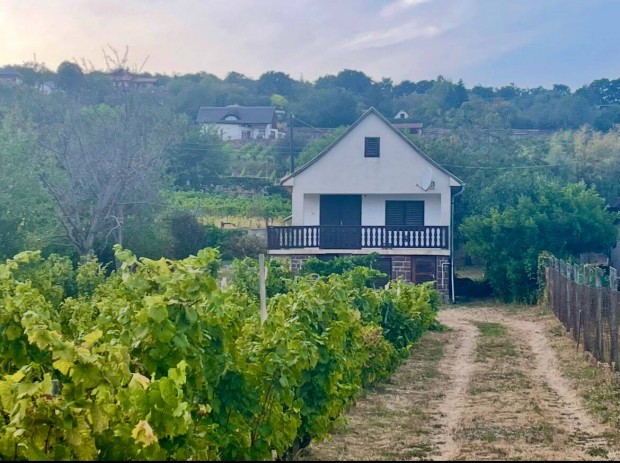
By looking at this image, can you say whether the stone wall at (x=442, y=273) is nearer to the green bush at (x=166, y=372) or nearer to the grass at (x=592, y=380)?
the grass at (x=592, y=380)

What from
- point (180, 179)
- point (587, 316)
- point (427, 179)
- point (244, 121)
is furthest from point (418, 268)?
point (244, 121)

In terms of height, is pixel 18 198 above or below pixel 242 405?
above

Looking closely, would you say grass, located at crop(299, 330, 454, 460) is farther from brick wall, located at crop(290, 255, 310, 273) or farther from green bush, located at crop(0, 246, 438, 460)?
brick wall, located at crop(290, 255, 310, 273)

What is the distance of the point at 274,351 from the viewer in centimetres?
833

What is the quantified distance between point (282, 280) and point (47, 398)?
16395 millimetres

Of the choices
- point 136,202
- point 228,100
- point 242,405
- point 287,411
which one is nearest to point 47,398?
point 242,405

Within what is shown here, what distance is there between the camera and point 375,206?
33.5 metres

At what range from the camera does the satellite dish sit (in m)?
32.5

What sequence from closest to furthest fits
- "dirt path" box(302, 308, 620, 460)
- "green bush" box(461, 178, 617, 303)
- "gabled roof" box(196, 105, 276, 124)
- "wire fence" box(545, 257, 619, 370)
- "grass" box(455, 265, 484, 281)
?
"dirt path" box(302, 308, 620, 460), "wire fence" box(545, 257, 619, 370), "green bush" box(461, 178, 617, 303), "grass" box(455, 265, 484, 281), "gabled roof" box(196, 105, 276, 124)

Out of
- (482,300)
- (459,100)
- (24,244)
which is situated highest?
(459,100)

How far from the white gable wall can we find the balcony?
43.9 inches

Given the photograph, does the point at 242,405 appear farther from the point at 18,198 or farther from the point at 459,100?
the point at 459,100

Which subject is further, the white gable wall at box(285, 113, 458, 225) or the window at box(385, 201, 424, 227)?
the window at box(385, 201, 424, 227)

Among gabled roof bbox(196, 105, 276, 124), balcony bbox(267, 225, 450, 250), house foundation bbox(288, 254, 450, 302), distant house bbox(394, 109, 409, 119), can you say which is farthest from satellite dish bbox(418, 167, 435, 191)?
distant house bbox(394, 109, 409, 119)
